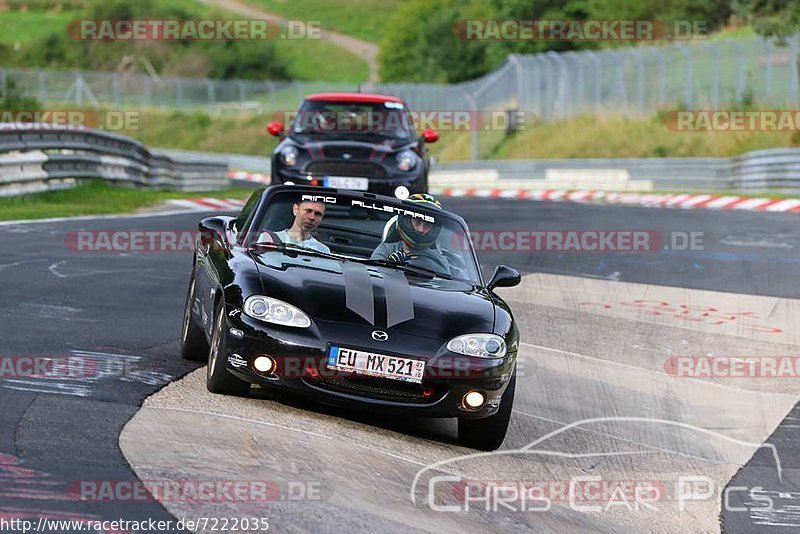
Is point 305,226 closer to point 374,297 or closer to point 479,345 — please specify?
point 374,297

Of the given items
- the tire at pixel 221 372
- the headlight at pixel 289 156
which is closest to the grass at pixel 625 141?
the headlight at pixel 289 156

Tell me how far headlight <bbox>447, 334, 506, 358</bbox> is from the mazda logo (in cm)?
35

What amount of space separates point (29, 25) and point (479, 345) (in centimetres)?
8684

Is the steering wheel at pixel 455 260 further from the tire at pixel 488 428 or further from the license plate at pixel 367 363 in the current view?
the license plate at pixel 367 363

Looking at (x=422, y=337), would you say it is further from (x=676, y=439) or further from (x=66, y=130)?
(x=66, y=130)

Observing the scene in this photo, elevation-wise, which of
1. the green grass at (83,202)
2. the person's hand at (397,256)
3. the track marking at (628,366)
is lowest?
the green grass at (83,202)

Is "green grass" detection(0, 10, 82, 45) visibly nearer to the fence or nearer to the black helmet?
the fence

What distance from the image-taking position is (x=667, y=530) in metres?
6.57

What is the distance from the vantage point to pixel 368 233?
8898 millimetres

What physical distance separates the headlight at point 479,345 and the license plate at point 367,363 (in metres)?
0.31

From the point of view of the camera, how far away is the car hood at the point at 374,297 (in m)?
7.40

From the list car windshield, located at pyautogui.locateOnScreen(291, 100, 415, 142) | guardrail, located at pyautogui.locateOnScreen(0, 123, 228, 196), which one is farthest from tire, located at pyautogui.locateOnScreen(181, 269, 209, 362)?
guardrail, located at pyautogui.locateOnScreen(0, 123, 228, 196)

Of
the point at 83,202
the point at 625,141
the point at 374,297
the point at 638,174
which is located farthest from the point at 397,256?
the point at 625,141

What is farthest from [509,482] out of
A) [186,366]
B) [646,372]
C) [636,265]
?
[636,265]
